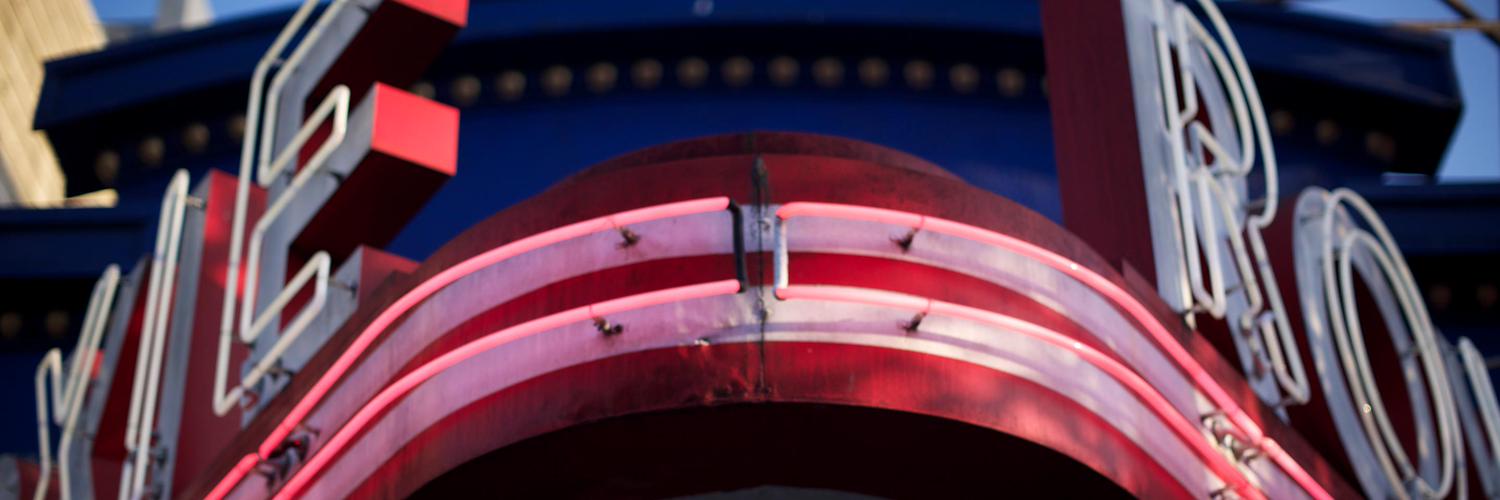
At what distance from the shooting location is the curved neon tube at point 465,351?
19.0ft

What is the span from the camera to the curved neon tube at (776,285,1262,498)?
19.0 ft

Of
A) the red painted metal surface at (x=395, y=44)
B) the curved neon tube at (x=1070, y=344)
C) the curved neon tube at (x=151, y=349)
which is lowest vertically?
the curved neon tube at (x=1070, y=344)

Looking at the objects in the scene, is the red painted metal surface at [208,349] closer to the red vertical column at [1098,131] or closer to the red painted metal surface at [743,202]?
the red painted metal surface at [743,202]

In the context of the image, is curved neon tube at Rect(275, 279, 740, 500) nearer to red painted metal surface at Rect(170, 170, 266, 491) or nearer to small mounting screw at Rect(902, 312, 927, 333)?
small mounting screw at Rect(902, 312, 927, 333)

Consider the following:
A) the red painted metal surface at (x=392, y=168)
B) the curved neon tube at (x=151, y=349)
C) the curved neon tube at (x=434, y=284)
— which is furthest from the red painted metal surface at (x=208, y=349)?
the curved neon tube at (x=434, y=284)

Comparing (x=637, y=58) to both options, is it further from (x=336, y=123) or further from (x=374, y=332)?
(x=374, y=332)

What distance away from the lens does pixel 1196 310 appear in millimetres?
7305

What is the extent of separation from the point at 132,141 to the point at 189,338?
3.87m

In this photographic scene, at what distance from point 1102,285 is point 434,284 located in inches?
86.9

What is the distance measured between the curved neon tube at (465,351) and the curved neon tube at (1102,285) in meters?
0.29

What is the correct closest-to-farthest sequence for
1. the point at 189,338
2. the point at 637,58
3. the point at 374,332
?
the point at 374,332
the point at 189,338
the point at 637,58

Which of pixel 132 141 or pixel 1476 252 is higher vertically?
pixel 132 141

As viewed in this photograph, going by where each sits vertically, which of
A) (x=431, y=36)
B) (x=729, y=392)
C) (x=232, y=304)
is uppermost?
(x=431, y=36)

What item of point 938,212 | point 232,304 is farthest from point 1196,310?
point 232,304
